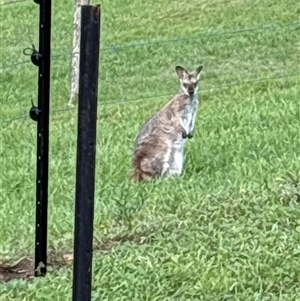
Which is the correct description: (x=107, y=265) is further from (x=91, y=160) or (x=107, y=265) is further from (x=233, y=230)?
(x=91, y=160)

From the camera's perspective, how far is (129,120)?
30.8ft

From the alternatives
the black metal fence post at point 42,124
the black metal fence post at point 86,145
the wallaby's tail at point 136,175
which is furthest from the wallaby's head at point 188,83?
the black metal fence post at point 86,145

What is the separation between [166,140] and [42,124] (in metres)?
2.05

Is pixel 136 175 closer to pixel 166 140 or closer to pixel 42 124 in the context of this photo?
pixel 166 140

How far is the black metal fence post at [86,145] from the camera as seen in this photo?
11.4 ft

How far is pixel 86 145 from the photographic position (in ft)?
11.6

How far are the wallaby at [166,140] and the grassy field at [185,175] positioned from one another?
13cm

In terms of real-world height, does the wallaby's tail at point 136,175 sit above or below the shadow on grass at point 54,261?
above

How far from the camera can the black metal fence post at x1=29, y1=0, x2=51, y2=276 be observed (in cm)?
547

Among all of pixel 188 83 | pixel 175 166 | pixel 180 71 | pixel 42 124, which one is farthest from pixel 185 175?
pixel 42 124

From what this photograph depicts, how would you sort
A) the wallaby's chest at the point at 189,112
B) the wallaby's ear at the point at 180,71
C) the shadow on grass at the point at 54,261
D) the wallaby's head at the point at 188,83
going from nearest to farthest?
the shadow on grass at the point at 54,261, the wallaby's chest at the point at 189,112, the wallaby's head at the point at 188,83, the wallaby's ear at the point at 180,71

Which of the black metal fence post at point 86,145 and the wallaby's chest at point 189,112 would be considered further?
the wallaby's chest at point 189,112

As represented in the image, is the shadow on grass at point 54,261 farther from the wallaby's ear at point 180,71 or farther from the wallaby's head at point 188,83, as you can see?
the wallaby's ear at point 180,71

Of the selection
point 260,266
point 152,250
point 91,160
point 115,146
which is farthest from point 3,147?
point 91,160
